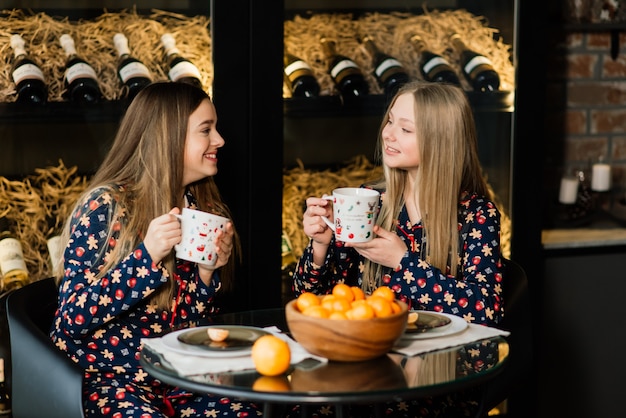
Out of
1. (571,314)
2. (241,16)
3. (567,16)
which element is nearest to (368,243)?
(241,16)

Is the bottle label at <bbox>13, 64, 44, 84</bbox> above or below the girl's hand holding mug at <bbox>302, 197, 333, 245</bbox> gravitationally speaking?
above

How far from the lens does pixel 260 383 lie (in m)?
1.69

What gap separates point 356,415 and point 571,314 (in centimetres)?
128

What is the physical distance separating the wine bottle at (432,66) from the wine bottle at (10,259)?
1348 millimetres

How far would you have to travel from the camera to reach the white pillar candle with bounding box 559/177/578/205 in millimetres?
3523

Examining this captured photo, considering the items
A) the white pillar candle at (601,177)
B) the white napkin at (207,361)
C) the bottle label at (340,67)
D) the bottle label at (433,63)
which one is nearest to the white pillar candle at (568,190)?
the white pillar candle at (601,177)

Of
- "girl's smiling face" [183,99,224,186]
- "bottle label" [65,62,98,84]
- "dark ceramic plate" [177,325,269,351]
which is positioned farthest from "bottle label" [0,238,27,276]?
"dark ceramic plate" [177,325,269,351]

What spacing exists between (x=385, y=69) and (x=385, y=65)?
0.04 feet

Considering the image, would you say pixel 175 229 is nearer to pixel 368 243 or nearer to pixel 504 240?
pixel 368 243

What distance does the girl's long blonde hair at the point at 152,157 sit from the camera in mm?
2385

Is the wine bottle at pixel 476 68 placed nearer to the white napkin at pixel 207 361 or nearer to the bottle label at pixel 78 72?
the bottle label at pixel 78 72

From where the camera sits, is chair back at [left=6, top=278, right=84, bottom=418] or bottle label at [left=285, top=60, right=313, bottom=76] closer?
chair back at [left=6, top=278, right=84, bottom=418]

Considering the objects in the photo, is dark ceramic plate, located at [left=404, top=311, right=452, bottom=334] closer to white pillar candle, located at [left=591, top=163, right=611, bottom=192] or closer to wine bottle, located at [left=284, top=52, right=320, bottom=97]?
wine bottle, located at [left=284, top=52, right=320, bottom=97]

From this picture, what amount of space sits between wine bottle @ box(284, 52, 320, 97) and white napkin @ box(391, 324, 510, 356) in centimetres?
120
